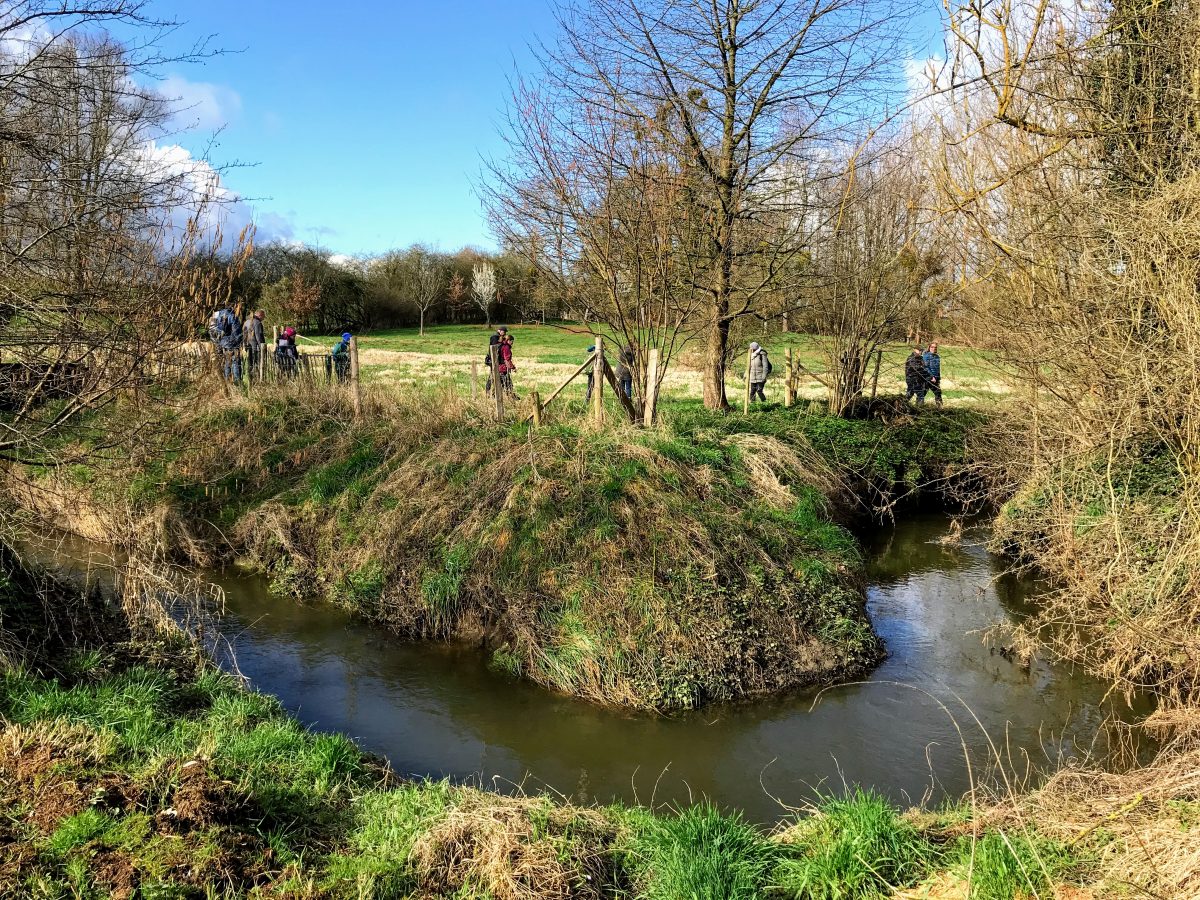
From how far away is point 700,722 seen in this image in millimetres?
7477

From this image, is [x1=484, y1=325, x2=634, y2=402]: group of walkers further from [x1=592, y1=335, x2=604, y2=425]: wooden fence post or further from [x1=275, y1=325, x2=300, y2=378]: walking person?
[x1=275, y1=325, x2=300, y2=378]: walking person

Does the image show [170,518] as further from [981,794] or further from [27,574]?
[981,794]

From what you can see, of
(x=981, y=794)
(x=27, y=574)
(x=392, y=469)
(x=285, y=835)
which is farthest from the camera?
(x=392, y=469)

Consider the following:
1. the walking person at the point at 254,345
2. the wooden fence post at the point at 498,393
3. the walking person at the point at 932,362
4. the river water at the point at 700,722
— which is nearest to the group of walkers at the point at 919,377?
the walking person at the point at 932,362

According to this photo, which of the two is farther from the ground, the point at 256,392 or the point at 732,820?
the point at 256,392

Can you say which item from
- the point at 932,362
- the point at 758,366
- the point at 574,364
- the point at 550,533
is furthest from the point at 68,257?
the point at 574,364

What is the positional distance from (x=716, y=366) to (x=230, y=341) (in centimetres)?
831

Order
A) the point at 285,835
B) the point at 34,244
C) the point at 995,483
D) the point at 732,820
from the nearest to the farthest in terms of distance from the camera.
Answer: the point at 285,835 → the point at 732,820 → the point at 34,244 → the point at 995,483

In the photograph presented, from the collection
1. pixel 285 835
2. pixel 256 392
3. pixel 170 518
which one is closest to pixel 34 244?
pixel 285 835

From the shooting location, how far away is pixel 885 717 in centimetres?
759

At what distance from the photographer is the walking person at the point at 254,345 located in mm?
14758

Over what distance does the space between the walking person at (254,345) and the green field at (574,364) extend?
162 centimetres

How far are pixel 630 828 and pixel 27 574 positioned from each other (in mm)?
5887

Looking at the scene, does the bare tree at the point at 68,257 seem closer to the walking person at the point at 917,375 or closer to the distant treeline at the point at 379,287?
the walking person at the point at 917,375
